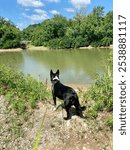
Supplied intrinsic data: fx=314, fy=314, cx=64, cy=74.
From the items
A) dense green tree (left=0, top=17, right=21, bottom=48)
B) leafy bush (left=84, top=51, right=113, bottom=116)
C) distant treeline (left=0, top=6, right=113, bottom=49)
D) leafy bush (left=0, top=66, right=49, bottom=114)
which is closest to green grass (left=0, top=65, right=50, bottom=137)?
leafy bush (left=0, top=66, right=49, bottom=114)

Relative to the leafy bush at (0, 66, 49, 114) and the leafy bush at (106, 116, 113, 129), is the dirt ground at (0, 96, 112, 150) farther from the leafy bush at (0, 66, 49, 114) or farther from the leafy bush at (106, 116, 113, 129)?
the leafy bush at (0, 66, 49, 114)

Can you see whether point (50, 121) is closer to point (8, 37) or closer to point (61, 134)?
point (61, 134)

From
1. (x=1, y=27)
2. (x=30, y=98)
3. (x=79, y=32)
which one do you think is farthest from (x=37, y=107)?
(x=1, y=27)

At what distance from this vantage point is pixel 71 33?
217ft

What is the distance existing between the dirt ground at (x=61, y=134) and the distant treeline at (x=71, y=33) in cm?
5378

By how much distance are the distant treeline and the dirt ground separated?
53780 mm

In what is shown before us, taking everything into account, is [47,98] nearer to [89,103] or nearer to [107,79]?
[89,103]

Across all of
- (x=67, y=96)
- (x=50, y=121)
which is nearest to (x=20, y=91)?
(x=50, y=121)

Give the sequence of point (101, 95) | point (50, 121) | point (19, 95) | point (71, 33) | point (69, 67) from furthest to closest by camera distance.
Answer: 1. point (71, 33)
2. point (69, 67)
3. point (19, 95)
4. point (101, 95)
5. point (50, 121)

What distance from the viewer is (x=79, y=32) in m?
66.4

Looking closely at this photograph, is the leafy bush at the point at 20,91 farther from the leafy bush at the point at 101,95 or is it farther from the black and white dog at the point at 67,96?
the leafy bush at the point at 101,95

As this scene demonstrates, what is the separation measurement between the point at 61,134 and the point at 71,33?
2398 inches

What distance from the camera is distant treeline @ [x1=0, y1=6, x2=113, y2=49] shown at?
206ft

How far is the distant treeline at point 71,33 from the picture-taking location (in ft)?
206
